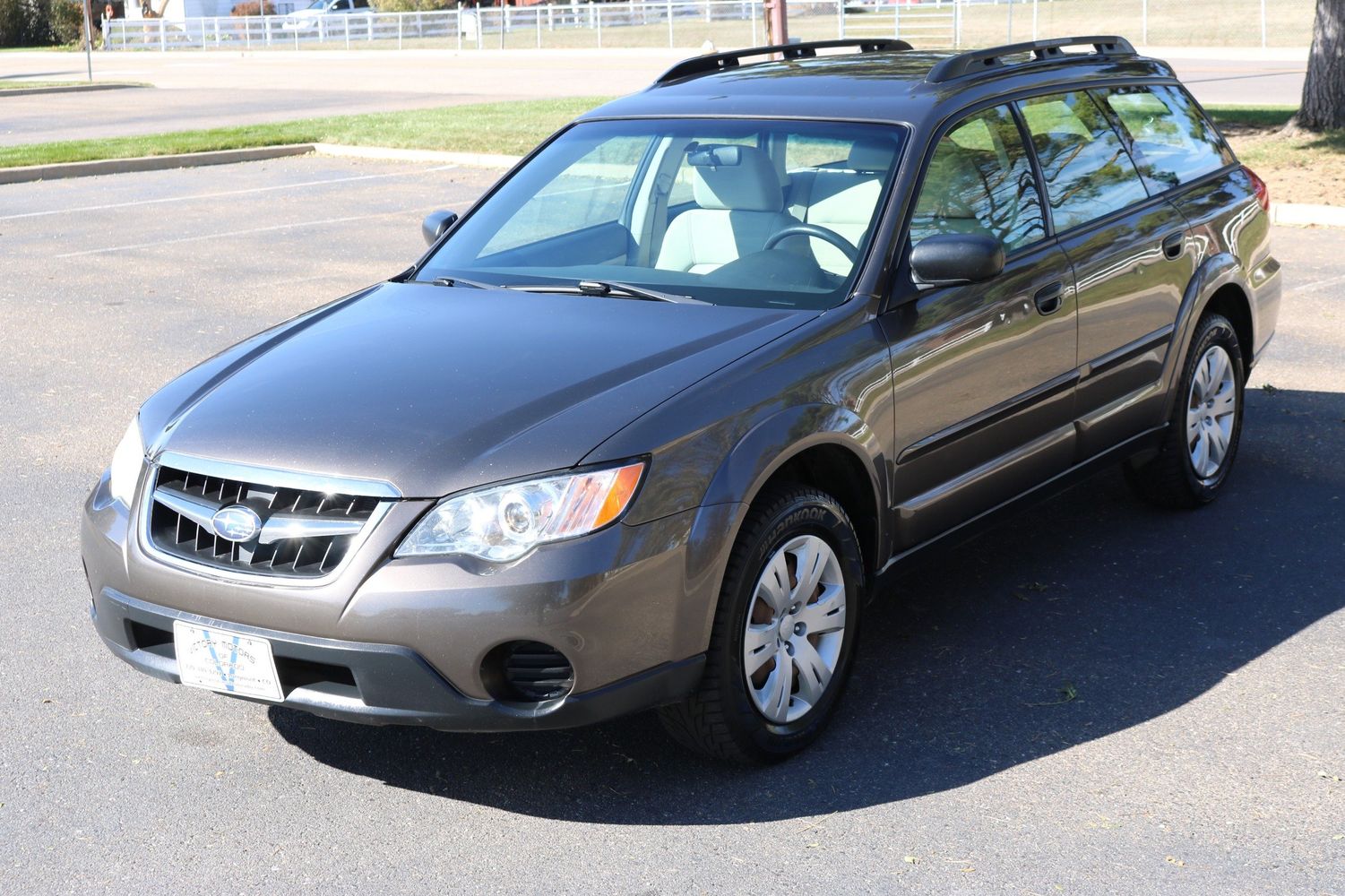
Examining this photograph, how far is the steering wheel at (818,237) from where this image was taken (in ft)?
14.9

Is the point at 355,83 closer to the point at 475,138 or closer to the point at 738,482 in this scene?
the point at 475,138

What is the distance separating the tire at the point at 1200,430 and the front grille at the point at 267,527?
3.48 meters

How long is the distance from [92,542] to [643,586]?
1500 millimetres

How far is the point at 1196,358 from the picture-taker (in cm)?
590

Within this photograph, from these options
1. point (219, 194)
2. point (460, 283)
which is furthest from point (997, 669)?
point (219, 194)

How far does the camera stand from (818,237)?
184 inches

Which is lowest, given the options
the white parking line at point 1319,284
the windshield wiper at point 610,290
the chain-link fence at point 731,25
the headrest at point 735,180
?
the white parking line at point 1319,284

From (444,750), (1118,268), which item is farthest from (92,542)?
(1118,268)

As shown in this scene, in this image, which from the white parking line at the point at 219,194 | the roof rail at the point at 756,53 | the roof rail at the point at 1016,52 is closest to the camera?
the roof rail at the point at 1016,52

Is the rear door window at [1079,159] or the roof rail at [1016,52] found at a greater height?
the roof rail at [1016,52]

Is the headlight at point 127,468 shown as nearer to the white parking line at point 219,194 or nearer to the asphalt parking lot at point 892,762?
the asphalt parking lot at point 892,762

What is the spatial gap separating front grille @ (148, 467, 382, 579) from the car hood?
69 millimetres

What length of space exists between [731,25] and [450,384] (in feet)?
130

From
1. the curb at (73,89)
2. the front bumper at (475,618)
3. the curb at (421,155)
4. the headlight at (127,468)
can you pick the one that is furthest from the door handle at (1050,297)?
the curb at (73,89)
